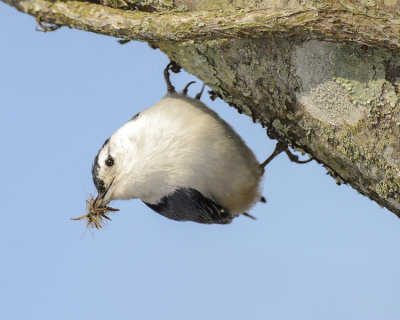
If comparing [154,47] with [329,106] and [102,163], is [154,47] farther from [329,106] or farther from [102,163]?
[329,106]

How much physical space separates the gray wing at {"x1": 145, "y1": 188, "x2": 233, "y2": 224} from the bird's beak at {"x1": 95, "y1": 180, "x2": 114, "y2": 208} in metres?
0.24

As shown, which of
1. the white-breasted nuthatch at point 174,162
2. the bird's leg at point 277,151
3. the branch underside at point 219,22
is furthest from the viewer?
the bird's leg at point 277,151

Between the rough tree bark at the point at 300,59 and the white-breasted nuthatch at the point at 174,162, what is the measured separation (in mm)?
198

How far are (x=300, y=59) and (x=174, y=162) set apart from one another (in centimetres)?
→ 73

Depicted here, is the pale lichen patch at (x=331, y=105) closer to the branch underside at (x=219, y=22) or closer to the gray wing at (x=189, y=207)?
the branch underside at (x=219, y=22)

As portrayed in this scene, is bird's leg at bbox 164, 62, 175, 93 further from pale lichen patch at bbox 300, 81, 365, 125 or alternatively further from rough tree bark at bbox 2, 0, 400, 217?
pale lichen patch at bbox 300, 81, 365, 125

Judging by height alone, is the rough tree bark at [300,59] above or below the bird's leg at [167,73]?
above

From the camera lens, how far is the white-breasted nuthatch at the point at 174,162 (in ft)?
7.89

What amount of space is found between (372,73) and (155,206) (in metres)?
1.23

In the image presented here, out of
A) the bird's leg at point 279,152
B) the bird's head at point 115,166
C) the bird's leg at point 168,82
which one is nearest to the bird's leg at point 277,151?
the bird's leg at point 279,152

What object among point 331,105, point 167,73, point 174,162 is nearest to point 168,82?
point 167,73

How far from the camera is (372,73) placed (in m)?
1.86

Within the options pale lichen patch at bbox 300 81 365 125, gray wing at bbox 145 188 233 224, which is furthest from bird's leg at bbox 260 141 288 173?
pale lichen patch at bbox 300 81 365 125

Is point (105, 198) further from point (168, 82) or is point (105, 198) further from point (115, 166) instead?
point (168, 82)
